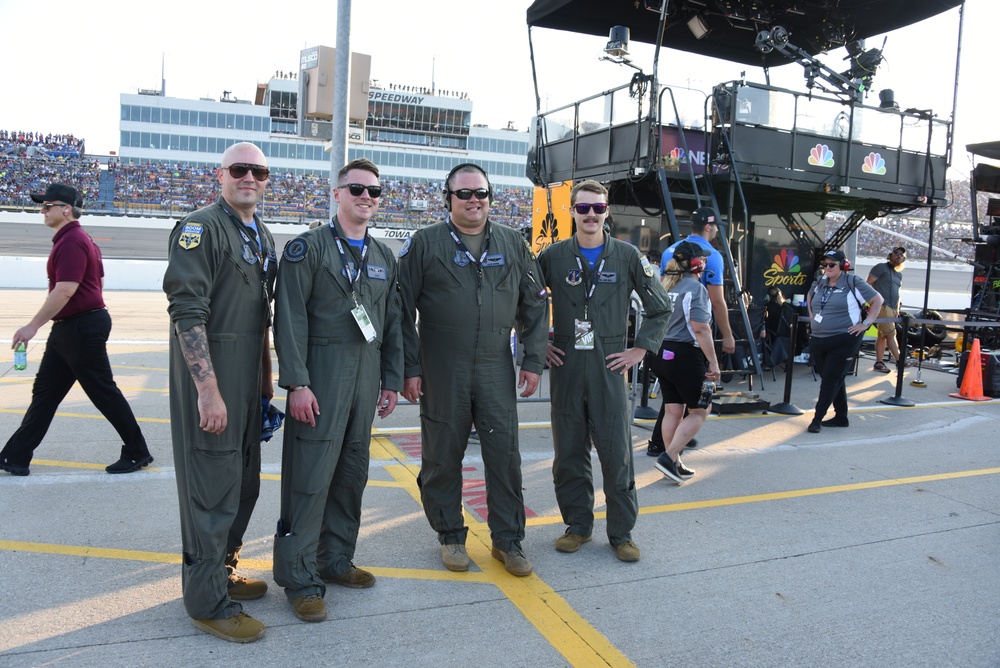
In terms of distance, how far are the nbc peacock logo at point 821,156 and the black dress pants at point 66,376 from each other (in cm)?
886

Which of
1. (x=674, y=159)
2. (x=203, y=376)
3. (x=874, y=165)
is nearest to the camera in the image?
(x=203, y=376)

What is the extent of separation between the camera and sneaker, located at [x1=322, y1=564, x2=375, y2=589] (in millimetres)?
3457

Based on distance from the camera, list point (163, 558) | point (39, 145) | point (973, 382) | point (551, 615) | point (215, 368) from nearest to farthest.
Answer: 1. point (215, 368)
2. point (551, 615)
3. point (163, 558)
4. point (973, 382)
5. point (39, 145)

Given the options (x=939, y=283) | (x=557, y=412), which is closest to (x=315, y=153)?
(x=939, y=283)

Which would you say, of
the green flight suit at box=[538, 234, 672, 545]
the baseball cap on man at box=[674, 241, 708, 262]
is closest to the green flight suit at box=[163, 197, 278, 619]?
the green flight suit at box=[538, 234, 672, 545]

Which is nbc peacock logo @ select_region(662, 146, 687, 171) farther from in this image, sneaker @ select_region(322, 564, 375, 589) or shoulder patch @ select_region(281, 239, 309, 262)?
sneaker @ select_region(322, 564, 375, 589)

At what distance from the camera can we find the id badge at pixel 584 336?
3.93 m

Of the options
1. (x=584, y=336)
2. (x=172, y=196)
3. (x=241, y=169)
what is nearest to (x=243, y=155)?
(x=241, y=169)

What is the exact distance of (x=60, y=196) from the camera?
462 centimetres

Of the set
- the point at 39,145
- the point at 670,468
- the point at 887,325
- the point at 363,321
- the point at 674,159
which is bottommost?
the point at 670,468

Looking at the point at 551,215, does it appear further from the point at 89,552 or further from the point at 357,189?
the point at 89,552

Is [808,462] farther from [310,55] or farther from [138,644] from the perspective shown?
[310,55]

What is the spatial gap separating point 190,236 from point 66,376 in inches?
101

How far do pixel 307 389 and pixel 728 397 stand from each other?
602 centimetres
